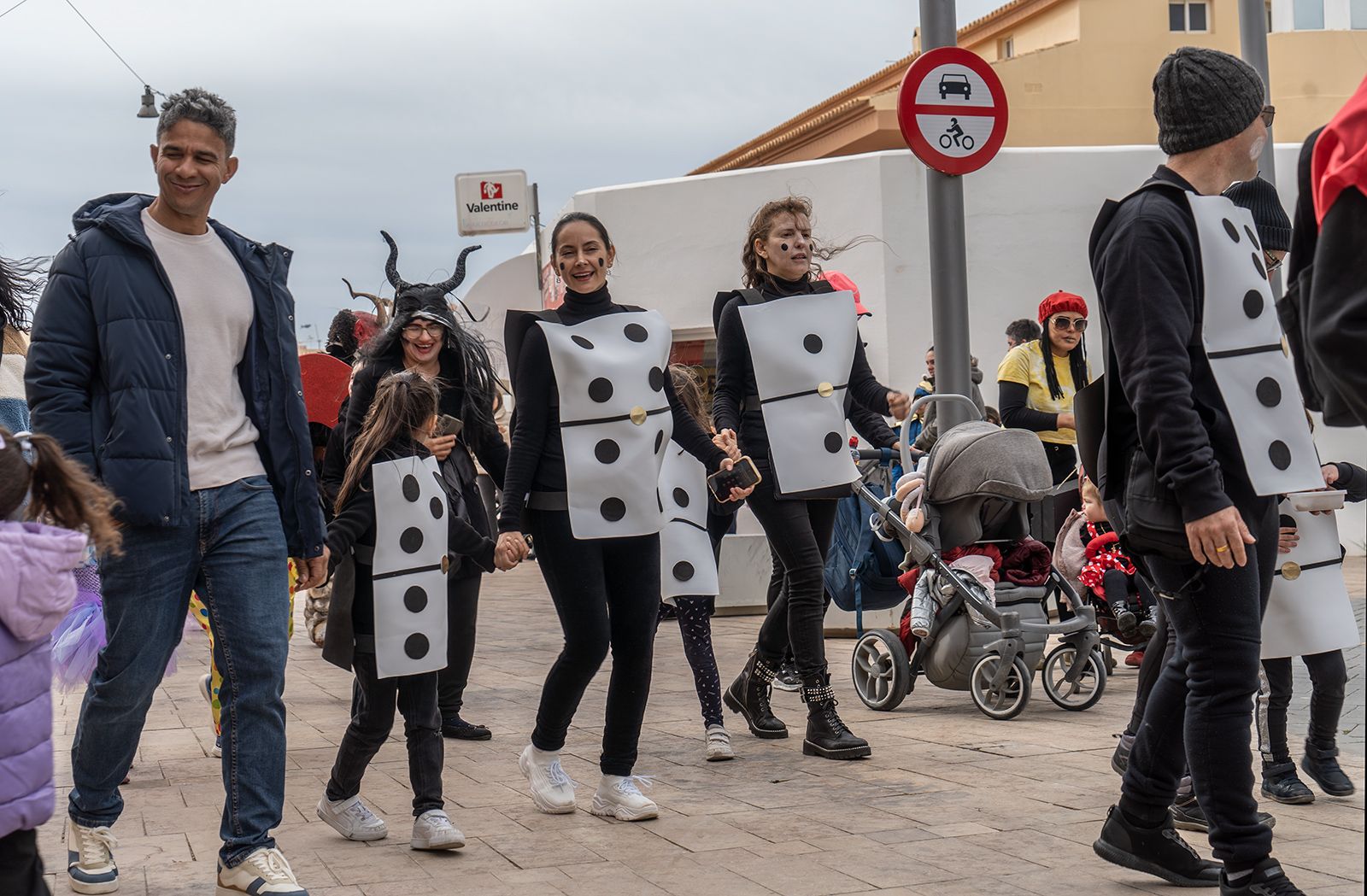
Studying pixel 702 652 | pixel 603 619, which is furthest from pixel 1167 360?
pixel 702 652

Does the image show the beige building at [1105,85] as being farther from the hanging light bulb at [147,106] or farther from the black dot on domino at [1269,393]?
the black dot on domino at [1269,393]

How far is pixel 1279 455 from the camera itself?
13.4 ft

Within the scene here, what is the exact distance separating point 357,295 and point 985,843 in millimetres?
4416

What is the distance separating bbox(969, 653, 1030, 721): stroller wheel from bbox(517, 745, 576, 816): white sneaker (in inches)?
98.5

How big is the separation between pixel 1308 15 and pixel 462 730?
85.4 ft

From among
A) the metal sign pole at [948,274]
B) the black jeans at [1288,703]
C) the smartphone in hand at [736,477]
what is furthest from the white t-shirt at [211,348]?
the metal sign pole at [948,274]

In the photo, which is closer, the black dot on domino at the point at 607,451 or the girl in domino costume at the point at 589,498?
the girl in domino costume at the point at 589,498

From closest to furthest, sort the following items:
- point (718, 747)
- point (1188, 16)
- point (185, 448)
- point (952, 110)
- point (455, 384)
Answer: point (185, 448)
point (718, 747)
point (455, 384)
point (952, 110)
point (1188, 16)

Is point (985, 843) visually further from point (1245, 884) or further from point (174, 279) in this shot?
point (174, 279)

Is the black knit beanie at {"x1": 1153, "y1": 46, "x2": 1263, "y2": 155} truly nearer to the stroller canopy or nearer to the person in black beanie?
the person in black beanie

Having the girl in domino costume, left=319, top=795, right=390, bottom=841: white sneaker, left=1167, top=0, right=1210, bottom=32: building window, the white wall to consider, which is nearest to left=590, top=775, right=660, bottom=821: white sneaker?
the girl in domino costume

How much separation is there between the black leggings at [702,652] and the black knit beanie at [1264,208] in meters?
2.90

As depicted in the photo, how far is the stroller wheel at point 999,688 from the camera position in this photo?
750cm

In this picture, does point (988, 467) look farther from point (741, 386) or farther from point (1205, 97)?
point (1205, 97)
